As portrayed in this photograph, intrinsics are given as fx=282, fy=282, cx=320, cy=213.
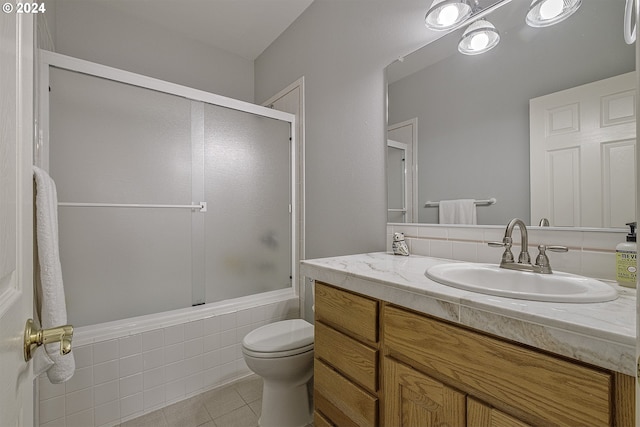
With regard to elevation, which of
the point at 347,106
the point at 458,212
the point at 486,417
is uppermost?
the point at 347,106

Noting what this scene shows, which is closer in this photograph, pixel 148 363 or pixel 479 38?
pixel 479 38

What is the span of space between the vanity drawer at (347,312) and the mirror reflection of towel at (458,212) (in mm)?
633

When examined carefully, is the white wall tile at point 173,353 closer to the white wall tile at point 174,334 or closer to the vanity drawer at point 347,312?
the white wall tile at point 174,334

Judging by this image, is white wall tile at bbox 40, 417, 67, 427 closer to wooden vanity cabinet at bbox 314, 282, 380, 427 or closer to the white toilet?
the white toilet

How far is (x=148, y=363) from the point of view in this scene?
1.58 meters

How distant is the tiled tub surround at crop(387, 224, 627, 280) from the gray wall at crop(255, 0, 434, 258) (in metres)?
0.26

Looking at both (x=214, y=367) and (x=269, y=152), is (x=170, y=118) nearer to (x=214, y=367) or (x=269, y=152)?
(x=269, y=152)

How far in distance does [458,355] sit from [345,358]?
0.47 m

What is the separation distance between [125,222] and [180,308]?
0.60 m

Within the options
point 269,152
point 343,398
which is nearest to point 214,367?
point 343,398

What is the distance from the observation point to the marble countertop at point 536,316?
1.70ft

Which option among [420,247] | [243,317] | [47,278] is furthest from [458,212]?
[47,278]

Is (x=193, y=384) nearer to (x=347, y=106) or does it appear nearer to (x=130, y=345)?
(x=130, y=345)

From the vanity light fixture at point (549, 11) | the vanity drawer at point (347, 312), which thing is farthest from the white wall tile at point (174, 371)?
the vanity light fixture at point (549, 11)
